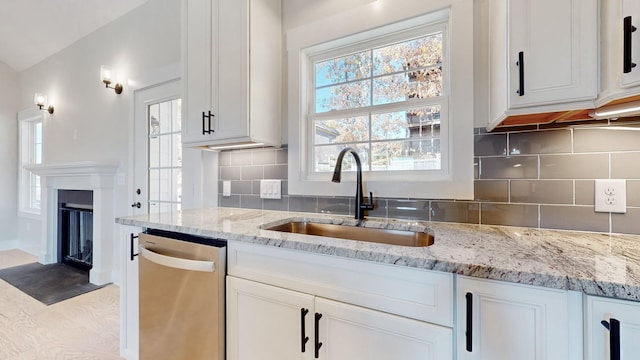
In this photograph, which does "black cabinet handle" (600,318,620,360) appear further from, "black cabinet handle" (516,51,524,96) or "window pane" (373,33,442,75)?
"window pane" (373,33,442,75)

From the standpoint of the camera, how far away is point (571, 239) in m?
0.97

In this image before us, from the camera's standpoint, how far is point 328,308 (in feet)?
2.96

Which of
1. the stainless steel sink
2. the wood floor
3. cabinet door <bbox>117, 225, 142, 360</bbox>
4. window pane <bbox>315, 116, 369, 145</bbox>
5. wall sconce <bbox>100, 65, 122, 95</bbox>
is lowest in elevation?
the wood floor

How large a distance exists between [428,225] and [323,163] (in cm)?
75

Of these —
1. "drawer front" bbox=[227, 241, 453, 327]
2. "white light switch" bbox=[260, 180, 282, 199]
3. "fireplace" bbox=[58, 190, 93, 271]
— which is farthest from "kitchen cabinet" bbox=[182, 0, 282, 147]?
"fireplace" bbox=[58, 190, 93, 271]

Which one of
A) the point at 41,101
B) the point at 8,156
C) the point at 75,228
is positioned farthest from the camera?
the point at 8,156

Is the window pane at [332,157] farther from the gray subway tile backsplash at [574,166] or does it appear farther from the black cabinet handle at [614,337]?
the black cabinet handle at [614,337]

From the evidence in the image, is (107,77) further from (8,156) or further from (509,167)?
(509,167)

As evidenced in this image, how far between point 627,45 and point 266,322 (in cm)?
145

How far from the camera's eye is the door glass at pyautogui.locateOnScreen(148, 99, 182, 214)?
2.41 metres

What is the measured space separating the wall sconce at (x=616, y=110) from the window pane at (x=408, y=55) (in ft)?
2.34

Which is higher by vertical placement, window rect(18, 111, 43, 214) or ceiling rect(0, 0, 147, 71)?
ceiling rect(0, 0, 147, 71)

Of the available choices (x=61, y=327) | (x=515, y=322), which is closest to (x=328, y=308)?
(x=515, y=322)

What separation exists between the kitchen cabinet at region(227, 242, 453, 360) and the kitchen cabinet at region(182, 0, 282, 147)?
818 millimetres
